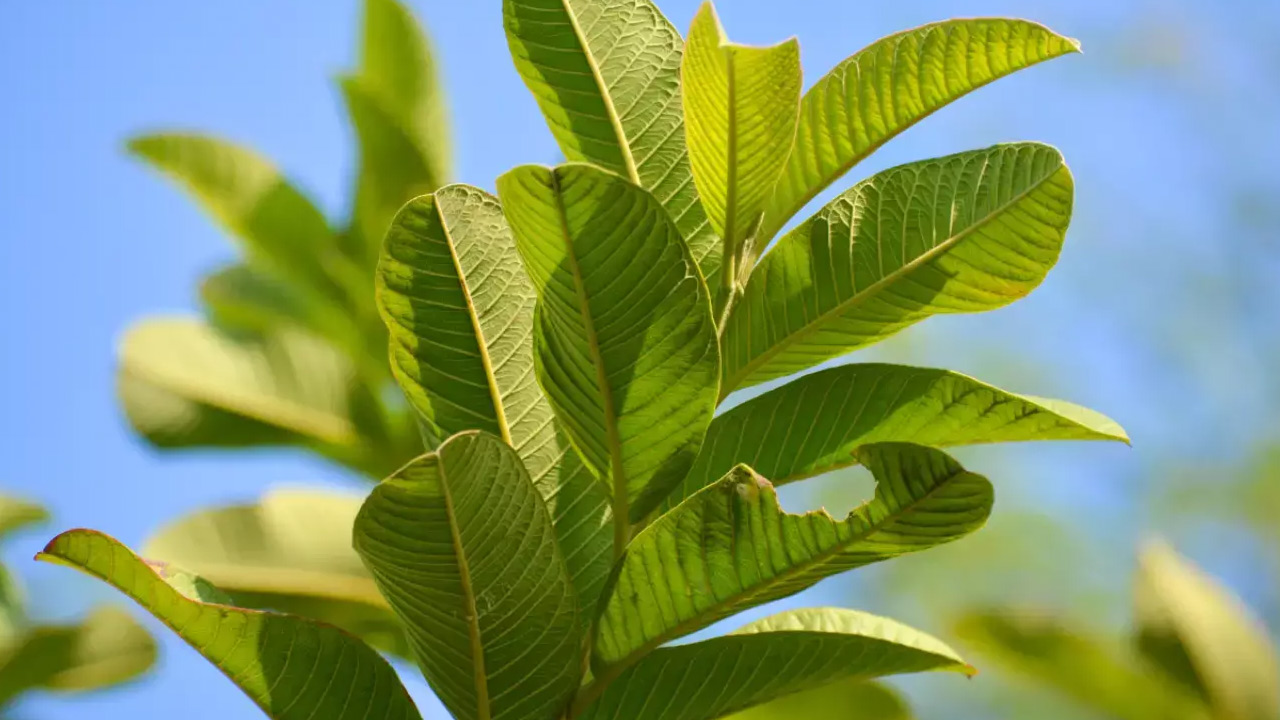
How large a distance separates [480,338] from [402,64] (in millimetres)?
1497

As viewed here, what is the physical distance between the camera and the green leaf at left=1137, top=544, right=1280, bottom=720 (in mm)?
1274

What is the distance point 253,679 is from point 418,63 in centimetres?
164

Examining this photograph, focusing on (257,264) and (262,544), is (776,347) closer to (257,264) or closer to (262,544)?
(262,544)

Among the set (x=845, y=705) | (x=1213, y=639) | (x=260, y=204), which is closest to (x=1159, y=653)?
(x=1213, y=639)

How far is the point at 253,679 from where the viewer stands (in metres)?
0.68

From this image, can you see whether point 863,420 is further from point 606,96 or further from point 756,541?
point 606,96

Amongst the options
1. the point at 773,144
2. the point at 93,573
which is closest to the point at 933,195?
the point at 773,144

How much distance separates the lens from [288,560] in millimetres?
1398

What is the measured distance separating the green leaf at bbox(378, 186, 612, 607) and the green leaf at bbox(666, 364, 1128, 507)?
3.2 inches

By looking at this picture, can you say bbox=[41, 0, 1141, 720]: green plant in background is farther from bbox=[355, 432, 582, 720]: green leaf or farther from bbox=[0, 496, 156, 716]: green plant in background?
bbox=[0, 496, 156, 716]: green plant in background

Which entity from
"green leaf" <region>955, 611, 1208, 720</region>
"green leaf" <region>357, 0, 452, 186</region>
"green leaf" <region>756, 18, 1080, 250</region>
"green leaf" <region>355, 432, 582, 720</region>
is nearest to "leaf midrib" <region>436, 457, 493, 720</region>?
"green leaf" <region>355, 432, 582, 720</region>

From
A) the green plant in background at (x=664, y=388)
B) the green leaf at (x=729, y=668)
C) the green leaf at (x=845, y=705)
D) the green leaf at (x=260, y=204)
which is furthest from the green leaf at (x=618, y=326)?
the green leaf at (x=260, y=204)

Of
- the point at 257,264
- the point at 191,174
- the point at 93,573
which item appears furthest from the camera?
the point at 257,264

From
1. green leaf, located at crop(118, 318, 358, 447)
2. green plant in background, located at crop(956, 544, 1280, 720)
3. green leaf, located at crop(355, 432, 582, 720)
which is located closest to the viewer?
green leaf, located at crop(355, 432, 582, 720)
